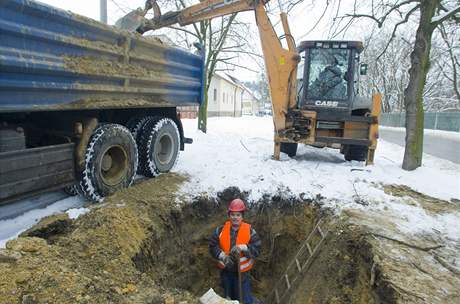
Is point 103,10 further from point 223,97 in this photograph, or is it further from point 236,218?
point 223,97

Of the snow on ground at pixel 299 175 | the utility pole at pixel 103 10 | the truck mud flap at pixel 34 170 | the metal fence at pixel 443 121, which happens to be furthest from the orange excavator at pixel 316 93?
the metal fence at pixel 443 121

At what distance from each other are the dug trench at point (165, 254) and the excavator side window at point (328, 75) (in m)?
3.80

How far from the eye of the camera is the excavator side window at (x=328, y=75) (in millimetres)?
8750

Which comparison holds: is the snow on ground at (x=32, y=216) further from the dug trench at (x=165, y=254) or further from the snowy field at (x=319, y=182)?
the dug trench at (x=165, y=254)

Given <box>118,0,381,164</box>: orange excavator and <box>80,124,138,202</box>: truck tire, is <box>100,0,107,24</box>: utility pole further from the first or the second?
<box>80,124,138,202</box>: truck tire

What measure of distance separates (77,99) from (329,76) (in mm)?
6438

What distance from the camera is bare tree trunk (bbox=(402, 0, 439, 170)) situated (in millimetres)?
7984

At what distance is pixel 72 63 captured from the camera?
401cm

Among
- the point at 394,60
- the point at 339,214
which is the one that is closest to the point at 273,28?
the point at 339,214

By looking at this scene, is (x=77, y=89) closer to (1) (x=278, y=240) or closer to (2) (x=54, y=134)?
(2) (x=54, y=134)

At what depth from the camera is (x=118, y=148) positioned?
5105mm

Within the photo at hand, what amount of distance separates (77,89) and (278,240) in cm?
391

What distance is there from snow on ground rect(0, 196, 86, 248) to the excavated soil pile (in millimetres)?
218

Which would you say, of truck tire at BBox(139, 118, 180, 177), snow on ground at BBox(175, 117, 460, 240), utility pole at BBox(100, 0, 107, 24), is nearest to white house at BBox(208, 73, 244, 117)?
utility pole at BBox(100, 0, 107, 24)
